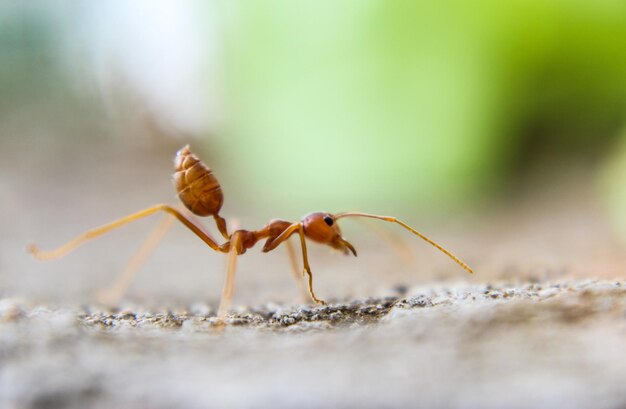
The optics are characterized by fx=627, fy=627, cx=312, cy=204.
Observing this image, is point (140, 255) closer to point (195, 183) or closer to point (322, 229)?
point (195, 183)

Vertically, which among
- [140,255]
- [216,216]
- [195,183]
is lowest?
[140,255]

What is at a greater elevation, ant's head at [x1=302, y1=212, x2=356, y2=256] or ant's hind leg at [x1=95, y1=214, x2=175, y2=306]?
ant's head at [x1=302, y1=212, x2=356, y2=256]

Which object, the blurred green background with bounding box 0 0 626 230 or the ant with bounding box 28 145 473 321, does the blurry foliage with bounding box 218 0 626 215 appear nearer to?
the blurred green background with bounding box 0 0 626 230

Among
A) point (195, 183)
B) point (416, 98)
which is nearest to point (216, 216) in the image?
point (195, 183)

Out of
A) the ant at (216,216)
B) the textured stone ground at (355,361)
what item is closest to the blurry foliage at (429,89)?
the ant at (216,216)

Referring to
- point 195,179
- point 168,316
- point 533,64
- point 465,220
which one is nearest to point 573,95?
point 533,64

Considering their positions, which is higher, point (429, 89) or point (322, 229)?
point (429, 89)

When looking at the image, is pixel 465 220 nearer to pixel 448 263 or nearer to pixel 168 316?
pixel 448 263

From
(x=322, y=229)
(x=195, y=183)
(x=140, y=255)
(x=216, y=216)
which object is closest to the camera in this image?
(x=322, y=229)

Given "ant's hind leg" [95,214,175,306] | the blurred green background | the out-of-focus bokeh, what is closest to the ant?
"ant's hind leg" [95,214,175,306]

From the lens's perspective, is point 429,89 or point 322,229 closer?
point 322,229

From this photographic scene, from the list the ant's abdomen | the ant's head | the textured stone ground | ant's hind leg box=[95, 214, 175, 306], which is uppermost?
the ant's abdomen
